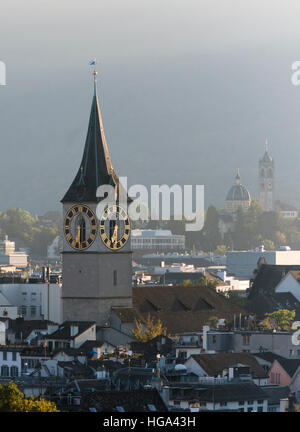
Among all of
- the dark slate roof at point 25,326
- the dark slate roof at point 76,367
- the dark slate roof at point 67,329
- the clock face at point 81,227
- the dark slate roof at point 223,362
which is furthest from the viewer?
the clock face at point 81,227

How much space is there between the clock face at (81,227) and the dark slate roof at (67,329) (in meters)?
4.00

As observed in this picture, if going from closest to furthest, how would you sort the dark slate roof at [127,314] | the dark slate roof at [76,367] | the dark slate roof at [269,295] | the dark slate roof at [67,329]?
the dark slate roof at [76,367]
the dark slate roof at [67,329]
the dark slate roof at [127,314]
the dark slate roof at [269,295]

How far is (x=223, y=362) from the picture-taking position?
5900cm

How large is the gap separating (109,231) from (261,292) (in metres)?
19.5

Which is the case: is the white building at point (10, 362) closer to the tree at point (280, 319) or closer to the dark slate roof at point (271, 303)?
the tree at point (280, 319)

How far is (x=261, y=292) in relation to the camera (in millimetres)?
93312

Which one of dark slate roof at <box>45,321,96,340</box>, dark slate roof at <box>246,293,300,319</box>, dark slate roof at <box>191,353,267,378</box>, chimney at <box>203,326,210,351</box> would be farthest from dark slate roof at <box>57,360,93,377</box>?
dark slate roof at <box>246,293,300,319</box>

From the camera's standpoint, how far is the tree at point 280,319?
74675mm

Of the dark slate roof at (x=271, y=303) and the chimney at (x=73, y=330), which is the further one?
the dark slate roof at (x=271, y=303)

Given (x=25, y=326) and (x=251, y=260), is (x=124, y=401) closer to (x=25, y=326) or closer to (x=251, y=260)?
(x=25, y=326)

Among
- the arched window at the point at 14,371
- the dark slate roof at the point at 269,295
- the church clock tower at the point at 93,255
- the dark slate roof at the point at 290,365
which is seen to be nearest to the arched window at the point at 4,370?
the arched window at the point at 14,371

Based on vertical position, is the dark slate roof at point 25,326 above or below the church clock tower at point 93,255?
below
